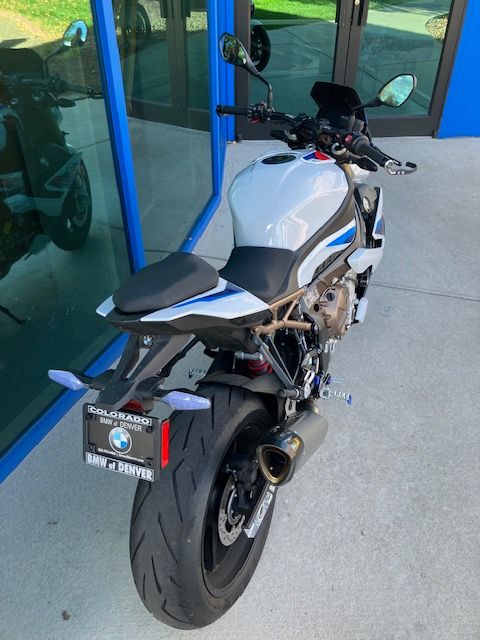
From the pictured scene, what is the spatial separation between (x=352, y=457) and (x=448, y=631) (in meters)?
0.71

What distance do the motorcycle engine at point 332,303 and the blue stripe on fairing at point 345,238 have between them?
14 centimetres

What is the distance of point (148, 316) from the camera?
1.19m

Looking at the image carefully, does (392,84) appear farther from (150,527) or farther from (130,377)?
(150,527)

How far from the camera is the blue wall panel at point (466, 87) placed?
5066 millimetres

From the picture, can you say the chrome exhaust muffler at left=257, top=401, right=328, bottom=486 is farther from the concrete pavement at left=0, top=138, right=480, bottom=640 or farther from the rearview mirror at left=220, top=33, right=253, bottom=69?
the rearview mirror at left=220, top=33, right=253, bottom=69

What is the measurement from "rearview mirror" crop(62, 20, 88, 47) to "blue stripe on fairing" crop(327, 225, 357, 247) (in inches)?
50.3

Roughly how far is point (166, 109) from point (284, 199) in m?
1.88

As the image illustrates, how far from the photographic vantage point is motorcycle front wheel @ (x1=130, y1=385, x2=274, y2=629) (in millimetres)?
1324

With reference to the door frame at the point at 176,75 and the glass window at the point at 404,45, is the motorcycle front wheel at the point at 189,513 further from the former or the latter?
the glass window at the point at 404,45

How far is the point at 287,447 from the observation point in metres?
1.46

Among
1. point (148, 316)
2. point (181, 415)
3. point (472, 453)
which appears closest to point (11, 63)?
point (148, 316)

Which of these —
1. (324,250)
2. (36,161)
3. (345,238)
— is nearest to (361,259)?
(345,238)

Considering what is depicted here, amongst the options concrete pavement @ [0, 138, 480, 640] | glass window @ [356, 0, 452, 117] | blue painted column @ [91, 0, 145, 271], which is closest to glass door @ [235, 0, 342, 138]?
glass window @ [356, 0, 452, 117]

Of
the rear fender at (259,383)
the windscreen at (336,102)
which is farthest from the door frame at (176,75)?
the rear fender at (259,383)
